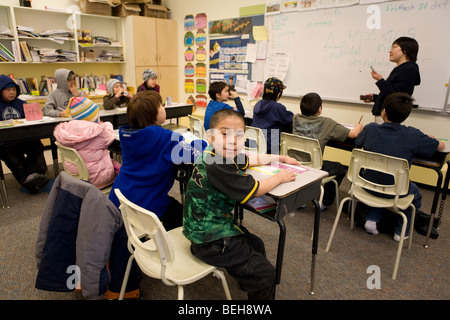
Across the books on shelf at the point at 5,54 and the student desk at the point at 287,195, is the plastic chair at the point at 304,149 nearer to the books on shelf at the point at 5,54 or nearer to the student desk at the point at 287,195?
the student desk at the point at 287,195

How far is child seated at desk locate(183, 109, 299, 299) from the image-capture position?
1.32 m

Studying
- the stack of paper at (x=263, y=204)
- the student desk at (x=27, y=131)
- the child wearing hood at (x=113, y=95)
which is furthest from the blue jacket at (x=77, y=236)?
the child wearing hood at (x=113, y=95)

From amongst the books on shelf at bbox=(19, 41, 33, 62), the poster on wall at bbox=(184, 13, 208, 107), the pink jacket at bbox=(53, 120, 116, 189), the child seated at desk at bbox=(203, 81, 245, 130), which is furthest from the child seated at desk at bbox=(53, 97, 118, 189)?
the poster on wall at bbox=(184, 13, 208, 107)

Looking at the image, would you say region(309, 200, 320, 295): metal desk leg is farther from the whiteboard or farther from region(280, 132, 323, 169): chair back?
the whiteboard

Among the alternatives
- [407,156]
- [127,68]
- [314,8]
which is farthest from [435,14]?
[127,68]

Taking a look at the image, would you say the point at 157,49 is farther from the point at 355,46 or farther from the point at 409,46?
the point at 409,46

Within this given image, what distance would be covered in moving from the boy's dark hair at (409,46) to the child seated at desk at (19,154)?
370cm

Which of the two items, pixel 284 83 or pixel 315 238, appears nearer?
pixel 315 238

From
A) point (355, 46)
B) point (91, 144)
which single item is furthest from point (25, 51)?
point (355, 46)

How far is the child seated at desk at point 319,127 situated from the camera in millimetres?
2555

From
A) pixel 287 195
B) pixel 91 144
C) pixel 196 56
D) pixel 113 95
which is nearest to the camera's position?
pixel 287 195

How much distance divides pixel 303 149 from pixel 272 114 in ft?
2.04

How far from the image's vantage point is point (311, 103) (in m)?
2.60

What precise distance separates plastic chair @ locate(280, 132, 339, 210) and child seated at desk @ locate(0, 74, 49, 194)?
2.42 meters
